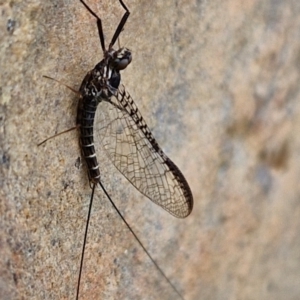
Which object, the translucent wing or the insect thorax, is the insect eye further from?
the translucent wing

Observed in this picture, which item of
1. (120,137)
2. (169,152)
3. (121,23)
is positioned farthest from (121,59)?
(169,152)

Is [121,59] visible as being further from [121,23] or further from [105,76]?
[121,23]

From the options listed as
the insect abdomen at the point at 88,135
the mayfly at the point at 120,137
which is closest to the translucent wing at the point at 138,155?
the mayfly at the point at 120,137

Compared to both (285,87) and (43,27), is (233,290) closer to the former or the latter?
(285,87)

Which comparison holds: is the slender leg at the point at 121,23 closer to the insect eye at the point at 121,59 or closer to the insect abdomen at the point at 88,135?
the insect eye at the point at 121,59

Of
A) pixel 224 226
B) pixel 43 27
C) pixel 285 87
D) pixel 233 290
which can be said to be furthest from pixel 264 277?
pixel 43 27
